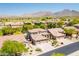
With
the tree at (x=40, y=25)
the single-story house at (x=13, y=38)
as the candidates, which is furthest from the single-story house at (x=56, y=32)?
the single-story house at (x=13, y=38)

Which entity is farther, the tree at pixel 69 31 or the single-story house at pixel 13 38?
the tree at pixel 69 31

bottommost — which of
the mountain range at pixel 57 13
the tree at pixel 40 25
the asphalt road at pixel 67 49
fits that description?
the asphalt road at pixel 67 49

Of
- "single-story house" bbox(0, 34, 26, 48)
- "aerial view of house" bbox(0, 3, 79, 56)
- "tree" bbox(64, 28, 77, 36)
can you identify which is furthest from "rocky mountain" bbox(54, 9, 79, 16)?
"single-story house" bbox(0, 34, 26, 48)

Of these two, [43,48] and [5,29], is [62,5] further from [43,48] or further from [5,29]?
[5,29]

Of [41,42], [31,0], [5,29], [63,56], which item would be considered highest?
[31,0]

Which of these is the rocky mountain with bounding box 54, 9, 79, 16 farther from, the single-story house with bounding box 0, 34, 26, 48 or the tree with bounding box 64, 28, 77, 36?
the single-story house with bounding box 0, 34, 26, 48

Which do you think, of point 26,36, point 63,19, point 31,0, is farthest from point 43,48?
point 31,0

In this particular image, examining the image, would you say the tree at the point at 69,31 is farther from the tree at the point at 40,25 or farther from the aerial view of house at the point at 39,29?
the tree at the point at 40,25

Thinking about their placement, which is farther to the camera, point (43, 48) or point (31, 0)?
point (43, 48)
